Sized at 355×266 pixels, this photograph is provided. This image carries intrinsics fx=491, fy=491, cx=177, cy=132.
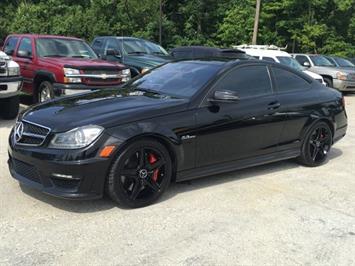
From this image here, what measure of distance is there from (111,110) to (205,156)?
1172mm

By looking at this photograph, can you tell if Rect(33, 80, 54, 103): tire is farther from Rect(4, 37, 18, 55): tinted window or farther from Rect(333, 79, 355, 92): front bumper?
Rect(333, 79, 355, 92): front bumper

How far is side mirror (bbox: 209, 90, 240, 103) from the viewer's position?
5352 millimetres

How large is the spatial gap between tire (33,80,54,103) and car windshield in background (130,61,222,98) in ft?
13.4

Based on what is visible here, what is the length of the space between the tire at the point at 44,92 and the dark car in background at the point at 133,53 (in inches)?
97.0

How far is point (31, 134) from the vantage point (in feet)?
15.9

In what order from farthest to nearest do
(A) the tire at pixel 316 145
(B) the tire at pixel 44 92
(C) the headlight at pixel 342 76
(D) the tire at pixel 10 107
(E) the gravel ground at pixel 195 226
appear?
1. (C) the headlight at pixel 342 76
2. (B) the tire at pixel 44 92
3. (D) the tire at pixel 10 107
4. (A) the tire at pixel 316 145
5. (E) the gravel ground at pixel 195 226

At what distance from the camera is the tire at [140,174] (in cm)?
468

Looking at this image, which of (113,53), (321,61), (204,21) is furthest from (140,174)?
(204,21)

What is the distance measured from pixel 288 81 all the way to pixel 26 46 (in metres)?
6.88

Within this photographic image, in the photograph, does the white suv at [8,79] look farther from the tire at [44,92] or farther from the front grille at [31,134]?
the front grille at [31,134]

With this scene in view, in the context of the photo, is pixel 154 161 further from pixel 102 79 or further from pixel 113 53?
pixel 113 53

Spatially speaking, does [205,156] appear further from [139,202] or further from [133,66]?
[133,66]

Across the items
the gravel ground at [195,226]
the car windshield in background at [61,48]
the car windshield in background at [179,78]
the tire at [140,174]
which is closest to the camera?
the gravel ground at [195,226]

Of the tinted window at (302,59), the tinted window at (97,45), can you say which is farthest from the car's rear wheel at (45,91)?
the tinted window at (302,59)
